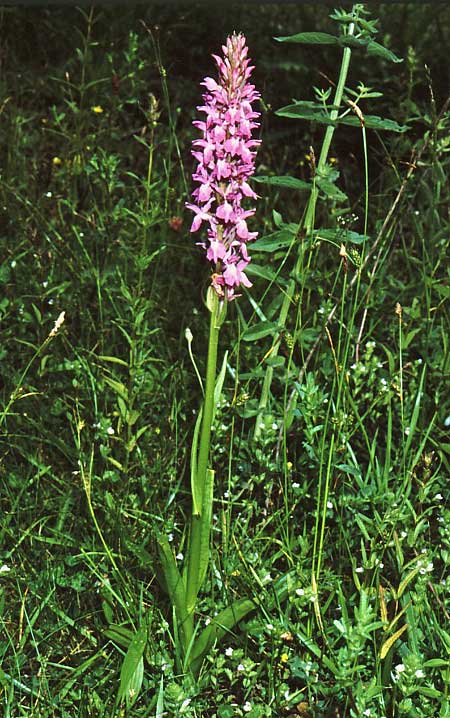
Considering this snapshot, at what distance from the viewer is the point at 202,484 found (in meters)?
1.87

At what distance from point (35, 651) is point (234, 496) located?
621 millimetres

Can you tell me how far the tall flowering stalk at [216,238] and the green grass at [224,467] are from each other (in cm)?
6

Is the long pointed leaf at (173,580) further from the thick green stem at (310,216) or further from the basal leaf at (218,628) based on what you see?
the thick green stem at (310,216)

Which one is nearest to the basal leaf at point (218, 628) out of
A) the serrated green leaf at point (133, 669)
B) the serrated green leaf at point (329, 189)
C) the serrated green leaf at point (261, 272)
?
the serrated green leaf at point (133, 669)

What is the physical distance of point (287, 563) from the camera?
7.27ft

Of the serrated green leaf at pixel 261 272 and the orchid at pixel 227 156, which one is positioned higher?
the orchid at pixel 227 156

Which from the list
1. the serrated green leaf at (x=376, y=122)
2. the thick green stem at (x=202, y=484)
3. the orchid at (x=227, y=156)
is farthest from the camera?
the serrated green leaf at (x=376, y=122)

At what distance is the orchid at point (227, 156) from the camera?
1.70 metres

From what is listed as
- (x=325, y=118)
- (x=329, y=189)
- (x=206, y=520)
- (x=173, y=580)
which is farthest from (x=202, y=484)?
(x=325, y=118)

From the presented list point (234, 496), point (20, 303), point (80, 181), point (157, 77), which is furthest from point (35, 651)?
point (157, 77)

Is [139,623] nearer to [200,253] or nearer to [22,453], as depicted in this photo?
[22,453]

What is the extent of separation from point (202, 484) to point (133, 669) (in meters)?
0.39

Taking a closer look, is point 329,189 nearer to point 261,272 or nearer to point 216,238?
point 261,272

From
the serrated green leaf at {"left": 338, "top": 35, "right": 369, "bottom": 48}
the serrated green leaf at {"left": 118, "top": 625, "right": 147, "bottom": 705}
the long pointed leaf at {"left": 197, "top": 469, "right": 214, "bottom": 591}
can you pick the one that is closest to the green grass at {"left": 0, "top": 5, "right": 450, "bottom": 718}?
the serrated green leaf at {"left": 118, "top": 625, "right": 147, "bottom": 705}
